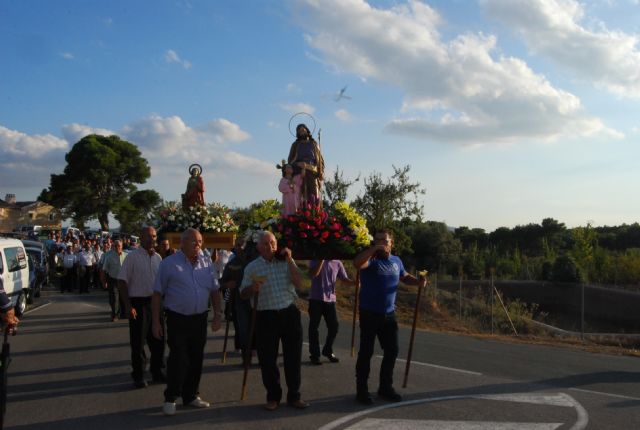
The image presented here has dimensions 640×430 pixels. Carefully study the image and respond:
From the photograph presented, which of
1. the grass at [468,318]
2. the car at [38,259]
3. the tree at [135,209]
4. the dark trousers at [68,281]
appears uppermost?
the tree at [135,209]

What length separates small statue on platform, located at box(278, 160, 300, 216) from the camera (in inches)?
377

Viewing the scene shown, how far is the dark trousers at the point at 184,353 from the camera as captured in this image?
616 centimetres

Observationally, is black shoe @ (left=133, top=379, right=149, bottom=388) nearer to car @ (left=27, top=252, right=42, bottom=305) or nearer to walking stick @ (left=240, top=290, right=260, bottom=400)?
walking stick @ (left=240, top=290, right=260, bottom=400)

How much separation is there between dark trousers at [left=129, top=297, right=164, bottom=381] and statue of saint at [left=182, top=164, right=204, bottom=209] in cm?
375

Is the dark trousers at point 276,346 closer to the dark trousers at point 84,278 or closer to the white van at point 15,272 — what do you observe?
the white van at point 15,272

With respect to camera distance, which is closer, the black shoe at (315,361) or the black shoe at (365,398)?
the black shoe at (365,398)

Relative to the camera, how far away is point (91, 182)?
1924 inches

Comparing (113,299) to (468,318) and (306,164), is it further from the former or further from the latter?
(468,318)

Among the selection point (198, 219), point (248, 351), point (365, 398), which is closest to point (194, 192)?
point (198, 219)

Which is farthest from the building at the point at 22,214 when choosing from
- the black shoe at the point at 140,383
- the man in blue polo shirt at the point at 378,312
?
the man in blue polo shirt at the point at 378,312

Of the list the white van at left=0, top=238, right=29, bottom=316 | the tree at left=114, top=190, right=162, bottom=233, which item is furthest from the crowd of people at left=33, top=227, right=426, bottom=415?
the tree at left=114, top=190, right=162, bottom=233

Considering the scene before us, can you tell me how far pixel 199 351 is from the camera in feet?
20.9

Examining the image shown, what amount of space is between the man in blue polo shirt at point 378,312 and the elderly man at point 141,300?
2485mm

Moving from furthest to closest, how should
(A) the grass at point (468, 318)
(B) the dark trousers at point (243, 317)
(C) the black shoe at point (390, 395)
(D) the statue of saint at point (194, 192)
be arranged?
(A) the grass at point (468, 318)
(D) the statue of saint at point (194, 192)
(B) the dark trousers at point (243, 317)
(C) the black shoe at point (390, 395)
